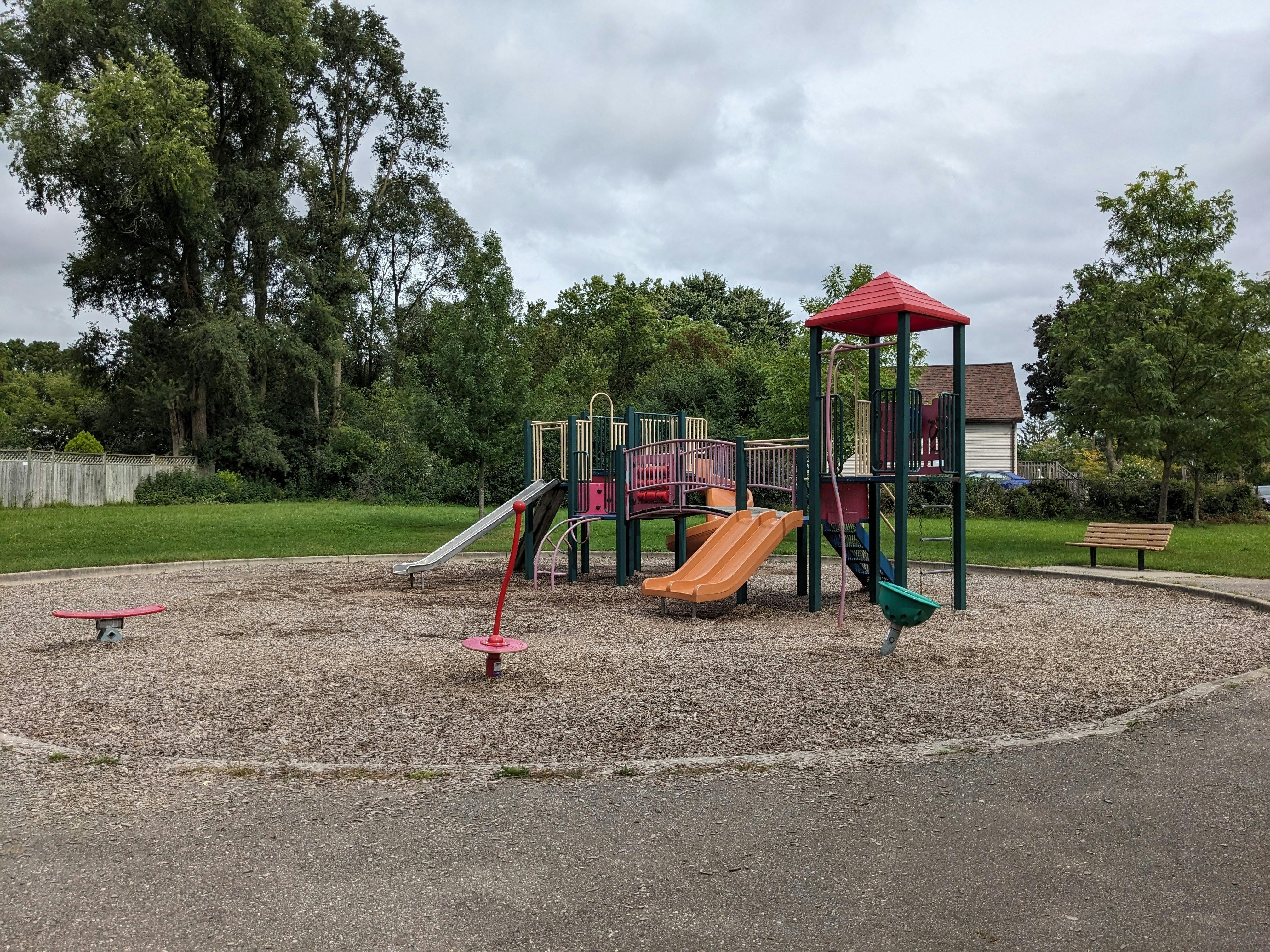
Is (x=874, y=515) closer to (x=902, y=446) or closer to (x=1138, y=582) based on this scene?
(x=902, y=446)

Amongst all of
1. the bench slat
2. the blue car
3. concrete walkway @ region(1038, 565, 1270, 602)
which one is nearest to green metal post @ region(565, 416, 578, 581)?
concrete walkway @ region(1038, 565, 1270, 602)

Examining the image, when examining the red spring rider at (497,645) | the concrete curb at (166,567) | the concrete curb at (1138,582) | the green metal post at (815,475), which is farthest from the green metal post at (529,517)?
the concrete curb at (1138,582)

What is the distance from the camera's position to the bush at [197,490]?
3328 centimetres

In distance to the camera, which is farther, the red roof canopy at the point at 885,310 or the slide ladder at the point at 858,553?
the slide ladder at the point at 858,553

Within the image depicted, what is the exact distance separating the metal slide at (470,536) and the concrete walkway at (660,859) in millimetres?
7597

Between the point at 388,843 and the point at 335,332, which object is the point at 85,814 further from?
the point at 335,332

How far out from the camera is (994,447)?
40906 millimetres

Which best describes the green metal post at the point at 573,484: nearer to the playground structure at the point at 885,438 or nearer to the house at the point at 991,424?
the playground structure at the point at 885,438

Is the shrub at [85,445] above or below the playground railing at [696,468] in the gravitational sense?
above

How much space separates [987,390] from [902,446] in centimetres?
3564

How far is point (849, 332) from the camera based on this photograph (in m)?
11.1

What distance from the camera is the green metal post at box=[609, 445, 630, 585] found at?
1270 cm

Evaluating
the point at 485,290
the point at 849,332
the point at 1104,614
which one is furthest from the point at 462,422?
the point at 1104,614

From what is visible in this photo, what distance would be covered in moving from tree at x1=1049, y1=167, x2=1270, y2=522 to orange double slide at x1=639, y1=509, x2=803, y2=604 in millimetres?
12852
